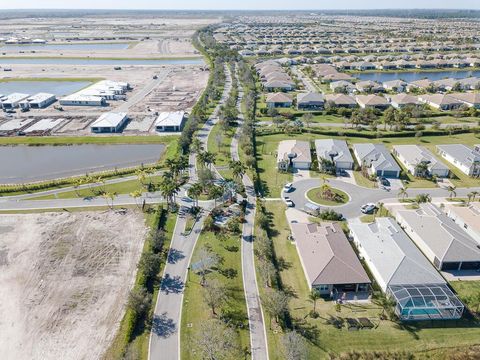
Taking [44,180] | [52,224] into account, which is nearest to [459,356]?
[52,224]

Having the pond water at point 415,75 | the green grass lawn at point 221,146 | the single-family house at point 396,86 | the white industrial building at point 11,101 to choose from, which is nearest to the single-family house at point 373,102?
the single-family house at point 396,86

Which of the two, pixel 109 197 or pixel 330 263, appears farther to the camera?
pixel 109 197

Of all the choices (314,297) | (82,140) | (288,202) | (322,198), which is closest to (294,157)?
(322,198)

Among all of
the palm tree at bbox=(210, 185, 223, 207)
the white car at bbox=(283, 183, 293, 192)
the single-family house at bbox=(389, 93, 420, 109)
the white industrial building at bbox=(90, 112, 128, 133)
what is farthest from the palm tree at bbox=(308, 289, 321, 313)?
the single-family house at bbox=(389, 93, 420, 109)

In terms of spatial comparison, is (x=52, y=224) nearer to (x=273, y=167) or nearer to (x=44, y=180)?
(x=44, y=180)

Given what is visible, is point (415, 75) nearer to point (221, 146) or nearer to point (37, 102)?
point (221, 146)

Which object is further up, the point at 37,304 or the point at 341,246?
the point at 341,246

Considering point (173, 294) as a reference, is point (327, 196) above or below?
above
